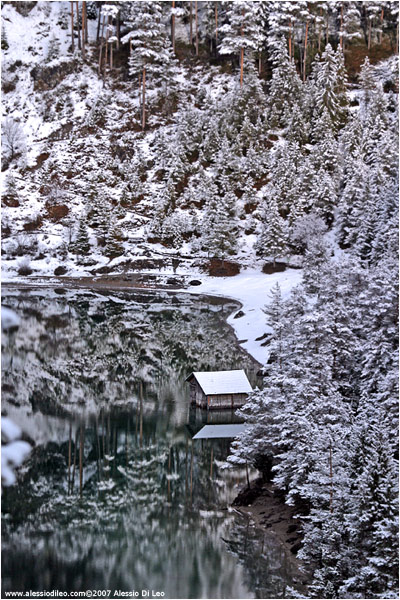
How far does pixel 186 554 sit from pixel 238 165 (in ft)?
224

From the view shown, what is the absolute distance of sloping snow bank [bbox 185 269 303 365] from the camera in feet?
160

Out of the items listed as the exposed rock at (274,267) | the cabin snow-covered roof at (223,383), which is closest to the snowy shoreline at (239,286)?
the exposed rock at (274,267)

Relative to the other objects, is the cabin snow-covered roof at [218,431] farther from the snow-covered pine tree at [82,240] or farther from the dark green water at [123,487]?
the snow-covered pine tree at [82,240]

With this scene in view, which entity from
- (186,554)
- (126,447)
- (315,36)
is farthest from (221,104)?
(186,554)

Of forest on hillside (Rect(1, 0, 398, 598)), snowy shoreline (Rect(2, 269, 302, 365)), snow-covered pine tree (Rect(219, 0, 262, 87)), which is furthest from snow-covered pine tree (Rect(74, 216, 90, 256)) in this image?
snow-covered pine tree (Rect(219, 0, 262, 87))

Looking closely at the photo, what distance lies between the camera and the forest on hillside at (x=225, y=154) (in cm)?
3354

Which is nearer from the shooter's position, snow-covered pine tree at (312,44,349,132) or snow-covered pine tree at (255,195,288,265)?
snow-covered pine tree at (255,195,288,265)

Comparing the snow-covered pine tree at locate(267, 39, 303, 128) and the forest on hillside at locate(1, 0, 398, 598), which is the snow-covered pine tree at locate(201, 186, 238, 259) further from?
the snow-covered pine tree at locate(267, 39, 303, 128)

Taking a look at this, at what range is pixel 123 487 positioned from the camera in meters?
24.9

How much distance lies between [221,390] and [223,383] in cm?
57

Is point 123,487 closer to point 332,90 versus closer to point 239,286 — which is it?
point 239,286

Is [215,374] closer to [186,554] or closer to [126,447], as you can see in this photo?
[126,447]

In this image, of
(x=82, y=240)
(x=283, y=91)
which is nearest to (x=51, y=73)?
(x=283, y=91)

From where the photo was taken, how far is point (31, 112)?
9756 cm
